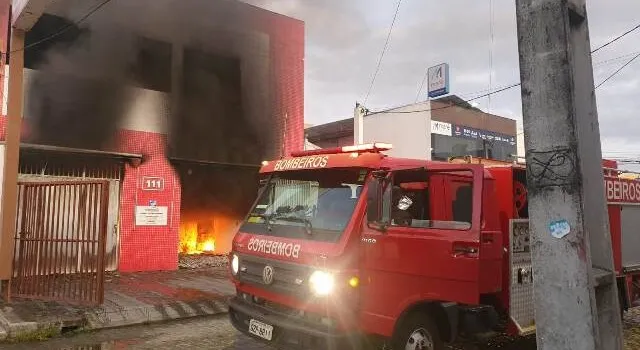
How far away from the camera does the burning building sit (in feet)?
34.9

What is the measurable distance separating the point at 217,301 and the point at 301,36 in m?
9.11

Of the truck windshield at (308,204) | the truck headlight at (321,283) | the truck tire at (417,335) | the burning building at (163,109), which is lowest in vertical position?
the truck tire at (417,335)

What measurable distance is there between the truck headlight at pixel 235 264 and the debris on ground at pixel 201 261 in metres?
7.63

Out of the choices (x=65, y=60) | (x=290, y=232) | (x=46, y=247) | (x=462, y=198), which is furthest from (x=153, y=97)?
(x=462, y=198)

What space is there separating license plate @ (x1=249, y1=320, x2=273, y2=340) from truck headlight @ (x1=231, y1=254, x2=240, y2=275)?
665mm

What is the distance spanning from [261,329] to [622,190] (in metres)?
5.37

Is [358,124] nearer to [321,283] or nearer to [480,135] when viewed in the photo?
[480,135]

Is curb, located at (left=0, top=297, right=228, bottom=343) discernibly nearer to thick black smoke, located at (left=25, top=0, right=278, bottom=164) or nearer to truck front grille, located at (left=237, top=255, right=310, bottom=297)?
truck front grille, located at (left=237, top=255, right=310, bottom=297)

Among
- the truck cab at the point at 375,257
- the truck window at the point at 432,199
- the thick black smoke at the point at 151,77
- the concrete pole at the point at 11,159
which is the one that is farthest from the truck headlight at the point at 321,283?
the thick black smoke at the point at 151,77

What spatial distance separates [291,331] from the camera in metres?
4.60

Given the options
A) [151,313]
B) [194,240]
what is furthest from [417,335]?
[194,240]

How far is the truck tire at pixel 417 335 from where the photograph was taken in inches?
181

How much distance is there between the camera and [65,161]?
10.8 meters

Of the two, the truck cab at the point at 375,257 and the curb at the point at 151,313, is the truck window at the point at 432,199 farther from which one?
the curb at the point at 151,313
